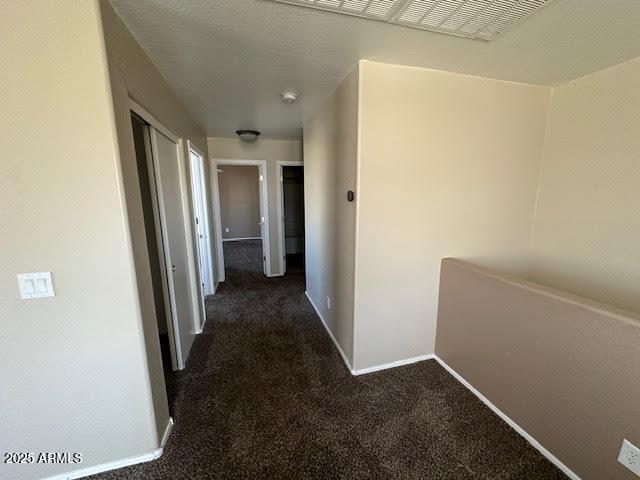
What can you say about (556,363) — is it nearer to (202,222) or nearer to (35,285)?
(35,285)

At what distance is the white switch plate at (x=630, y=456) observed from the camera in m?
1.14

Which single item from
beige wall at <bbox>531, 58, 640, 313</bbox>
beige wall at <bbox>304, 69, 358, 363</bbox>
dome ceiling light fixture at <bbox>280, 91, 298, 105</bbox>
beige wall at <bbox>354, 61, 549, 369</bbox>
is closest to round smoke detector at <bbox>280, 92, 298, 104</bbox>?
dome ceiling light fixture at <bbox>280, 91, 298, 105</bbox>

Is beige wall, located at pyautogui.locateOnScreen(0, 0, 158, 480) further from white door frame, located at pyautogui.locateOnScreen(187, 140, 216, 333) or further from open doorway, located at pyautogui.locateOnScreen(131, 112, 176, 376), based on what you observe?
white door frame, located at pyautogui.locateOnScreen(187, 140, 216, 333)

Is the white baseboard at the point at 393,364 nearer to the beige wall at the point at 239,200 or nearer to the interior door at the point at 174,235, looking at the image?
the interior door at the point at 174,235

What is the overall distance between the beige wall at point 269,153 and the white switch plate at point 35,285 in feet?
10.8

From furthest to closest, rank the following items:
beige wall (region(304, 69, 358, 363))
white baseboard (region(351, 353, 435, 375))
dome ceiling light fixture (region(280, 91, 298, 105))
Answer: dome ceiling light fixture (region(280, 91, 298, 105))
white baseboard (region(351, 353, 435, 375))
beige wall (region(304, 69, 358, 363))

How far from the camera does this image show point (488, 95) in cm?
205

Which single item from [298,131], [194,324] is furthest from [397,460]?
[298,131]

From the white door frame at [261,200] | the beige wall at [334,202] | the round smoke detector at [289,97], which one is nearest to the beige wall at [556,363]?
the beige wall at [334,202]

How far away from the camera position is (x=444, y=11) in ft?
4.12

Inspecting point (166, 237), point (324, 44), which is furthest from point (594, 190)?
point (166, 237)

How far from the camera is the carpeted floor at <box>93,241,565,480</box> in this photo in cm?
143

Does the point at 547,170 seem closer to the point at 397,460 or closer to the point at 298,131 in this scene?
the point at 397,460

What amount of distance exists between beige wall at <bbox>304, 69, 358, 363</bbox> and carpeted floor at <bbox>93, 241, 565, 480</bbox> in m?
0.41
